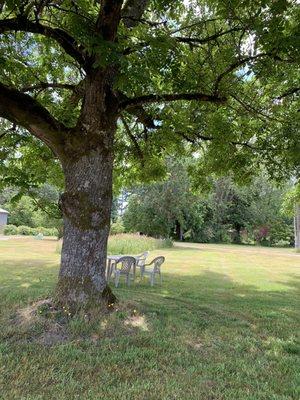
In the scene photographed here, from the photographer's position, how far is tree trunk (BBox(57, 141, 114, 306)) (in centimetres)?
510

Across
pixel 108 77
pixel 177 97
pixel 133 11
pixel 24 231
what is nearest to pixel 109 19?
pixel 108 77

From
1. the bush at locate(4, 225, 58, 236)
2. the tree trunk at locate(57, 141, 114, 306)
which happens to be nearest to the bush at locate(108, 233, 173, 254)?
the tree trunk at locate(57, 141, 114, 306)

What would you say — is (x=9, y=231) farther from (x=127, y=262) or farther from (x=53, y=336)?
(x=53, y=336)

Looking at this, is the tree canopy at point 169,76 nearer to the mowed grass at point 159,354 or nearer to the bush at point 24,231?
the mowed grass at point 159,354

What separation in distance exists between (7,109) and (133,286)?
570 cm

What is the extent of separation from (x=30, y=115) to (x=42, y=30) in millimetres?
1201

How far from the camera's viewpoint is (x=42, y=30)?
4992mm

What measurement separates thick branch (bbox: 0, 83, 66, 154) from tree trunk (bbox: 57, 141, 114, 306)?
48cm

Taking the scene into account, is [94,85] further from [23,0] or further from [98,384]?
[98,384]

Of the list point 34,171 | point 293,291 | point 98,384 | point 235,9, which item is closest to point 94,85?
point 235,9

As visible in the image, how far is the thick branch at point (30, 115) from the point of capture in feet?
16.7

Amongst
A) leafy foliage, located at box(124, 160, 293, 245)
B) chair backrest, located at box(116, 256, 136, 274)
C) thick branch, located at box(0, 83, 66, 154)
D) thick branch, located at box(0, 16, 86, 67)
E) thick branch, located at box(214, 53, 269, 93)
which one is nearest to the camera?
thick branch, located at box(0, 16, 86, 67)

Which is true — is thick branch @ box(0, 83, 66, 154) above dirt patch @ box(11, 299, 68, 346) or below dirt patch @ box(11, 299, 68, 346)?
above

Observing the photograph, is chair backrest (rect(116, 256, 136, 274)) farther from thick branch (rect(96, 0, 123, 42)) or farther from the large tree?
thick branch (rect(96, 0, 123, 42))
